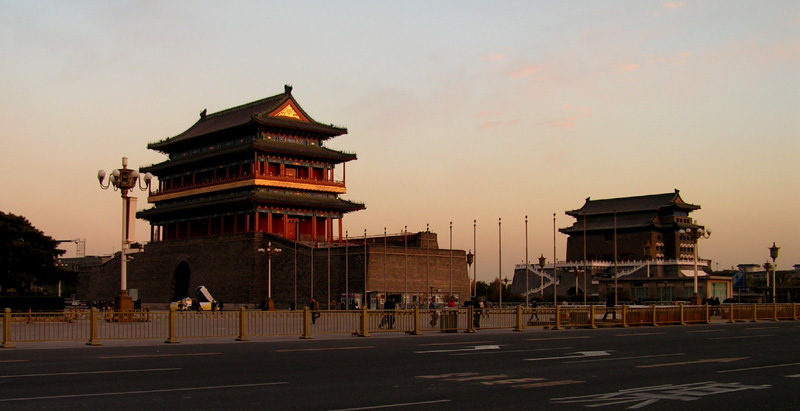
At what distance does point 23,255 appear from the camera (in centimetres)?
5484

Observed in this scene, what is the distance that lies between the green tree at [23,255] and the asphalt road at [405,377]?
119 feet

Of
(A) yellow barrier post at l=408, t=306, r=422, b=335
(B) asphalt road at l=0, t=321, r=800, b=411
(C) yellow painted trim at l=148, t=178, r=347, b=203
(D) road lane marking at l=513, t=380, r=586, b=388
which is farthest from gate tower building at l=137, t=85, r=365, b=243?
(D) road lane marking at l=513, t=380, r=586, b=388

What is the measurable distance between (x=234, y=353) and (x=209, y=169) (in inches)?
2469

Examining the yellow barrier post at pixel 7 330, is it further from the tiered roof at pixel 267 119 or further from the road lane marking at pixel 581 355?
the tiered roof at pixel 267 119

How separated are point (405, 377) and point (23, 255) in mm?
48102

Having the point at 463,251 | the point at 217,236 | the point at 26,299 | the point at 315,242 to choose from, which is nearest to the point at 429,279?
the point at 463,251

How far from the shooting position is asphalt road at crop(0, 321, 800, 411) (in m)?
10.7

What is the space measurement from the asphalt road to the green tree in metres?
36.2

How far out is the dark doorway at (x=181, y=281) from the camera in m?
79.1

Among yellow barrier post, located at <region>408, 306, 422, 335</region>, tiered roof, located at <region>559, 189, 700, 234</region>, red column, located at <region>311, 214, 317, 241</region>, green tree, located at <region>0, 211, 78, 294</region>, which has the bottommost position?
yellow barrier post, located at <region>408, 306, 422, 335</region>

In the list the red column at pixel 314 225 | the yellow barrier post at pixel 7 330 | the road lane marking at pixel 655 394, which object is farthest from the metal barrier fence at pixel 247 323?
the red column at pixel 314 225

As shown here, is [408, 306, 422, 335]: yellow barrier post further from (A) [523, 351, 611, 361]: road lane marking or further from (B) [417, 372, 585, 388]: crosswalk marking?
(B) [417, 372, 585, 388]: crosswalk marking

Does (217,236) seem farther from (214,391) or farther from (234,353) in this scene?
(214,391)

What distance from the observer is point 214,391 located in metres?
11.8
